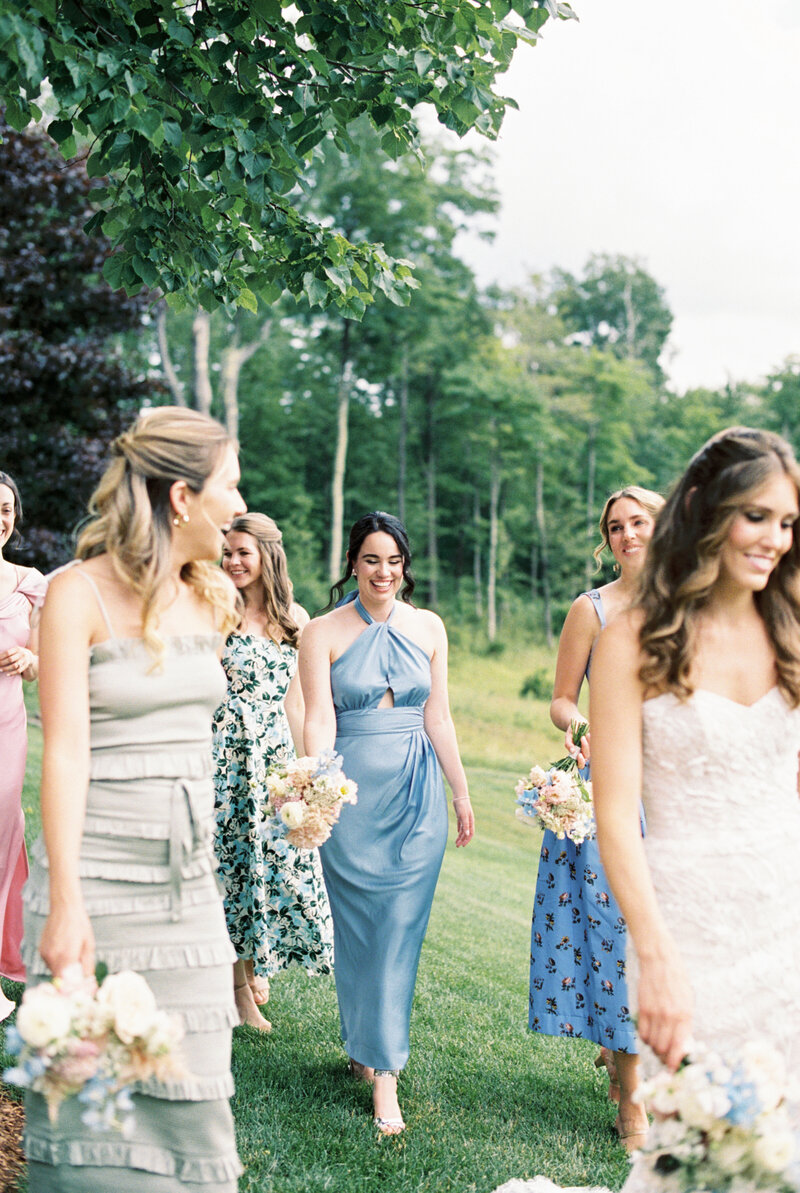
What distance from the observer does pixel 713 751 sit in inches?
112

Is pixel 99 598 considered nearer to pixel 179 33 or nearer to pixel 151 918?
pixel 151 918

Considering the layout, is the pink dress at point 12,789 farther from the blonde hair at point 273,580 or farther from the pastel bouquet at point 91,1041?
the pastel bouquet at point 91,1041

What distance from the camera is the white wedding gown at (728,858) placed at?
9.11 ft

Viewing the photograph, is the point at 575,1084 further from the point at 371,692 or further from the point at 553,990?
the point at 371,692

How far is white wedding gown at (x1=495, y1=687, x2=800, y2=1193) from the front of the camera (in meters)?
2.78

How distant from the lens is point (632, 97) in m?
47.9

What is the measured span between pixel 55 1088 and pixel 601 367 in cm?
4225

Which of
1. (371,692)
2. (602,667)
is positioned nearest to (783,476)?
(602,667)

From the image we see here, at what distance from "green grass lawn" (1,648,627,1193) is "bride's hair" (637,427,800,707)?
8.31 ft

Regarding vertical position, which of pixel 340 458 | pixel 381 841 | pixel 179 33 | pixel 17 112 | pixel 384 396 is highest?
pixel 384 396

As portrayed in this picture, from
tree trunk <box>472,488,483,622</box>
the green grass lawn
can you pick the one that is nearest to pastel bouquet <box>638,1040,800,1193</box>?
the green grass lawn

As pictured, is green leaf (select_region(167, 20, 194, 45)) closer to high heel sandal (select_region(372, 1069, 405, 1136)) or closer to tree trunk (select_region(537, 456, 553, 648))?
high heel sandal (select_region(372, 1069, 405, 1136))

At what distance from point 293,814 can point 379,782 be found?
647mm

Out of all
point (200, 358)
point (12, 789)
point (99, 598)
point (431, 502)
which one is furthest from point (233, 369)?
point (99, 598)
